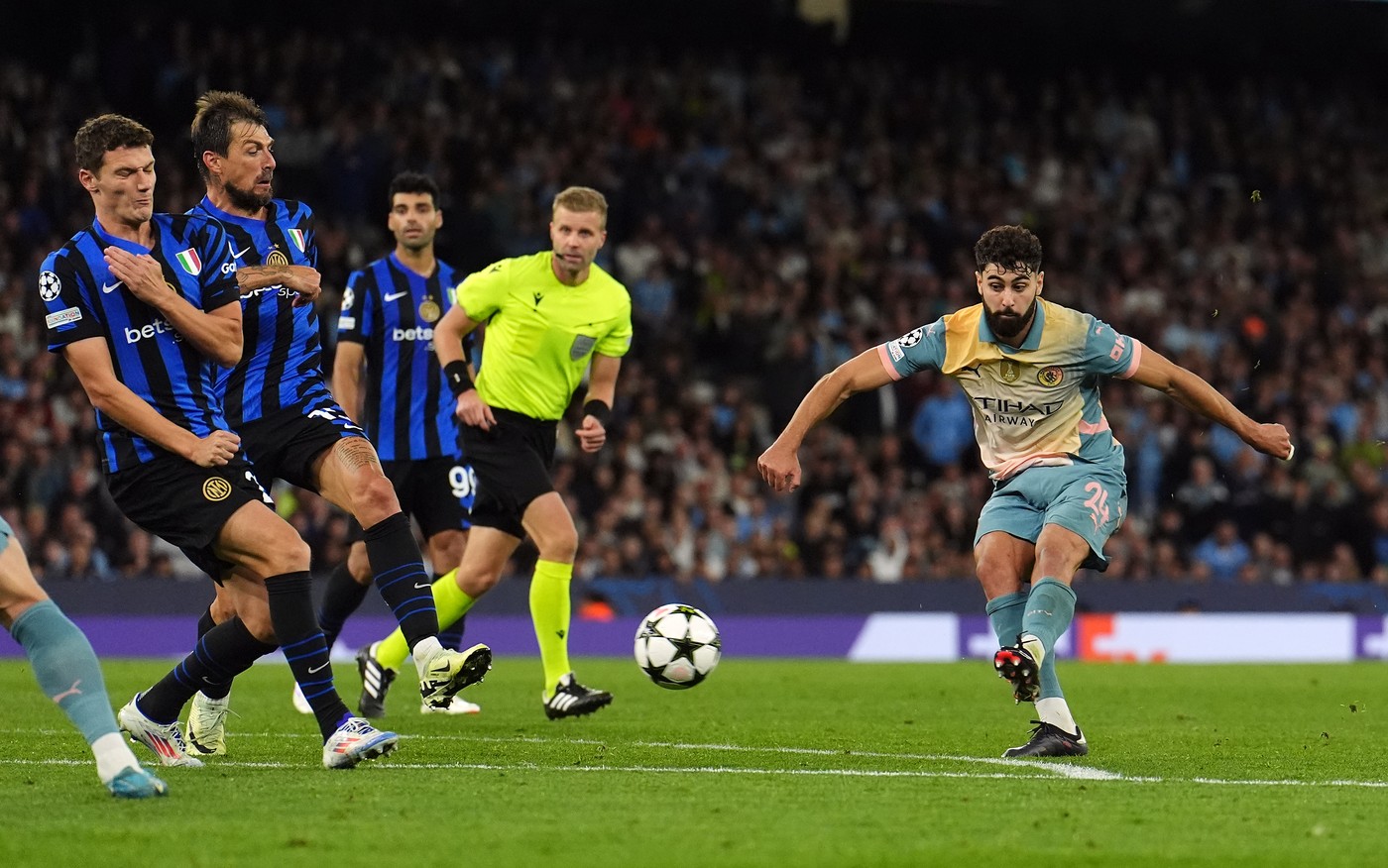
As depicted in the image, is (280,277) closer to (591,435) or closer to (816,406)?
(816,406)

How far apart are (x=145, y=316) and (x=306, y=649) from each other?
3.95 ft

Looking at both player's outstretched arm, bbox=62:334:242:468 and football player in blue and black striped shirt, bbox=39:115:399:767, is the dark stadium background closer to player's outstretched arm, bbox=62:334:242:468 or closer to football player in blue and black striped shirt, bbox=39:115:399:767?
football player in blue and black striped shirt, bbox=39:115:399:767

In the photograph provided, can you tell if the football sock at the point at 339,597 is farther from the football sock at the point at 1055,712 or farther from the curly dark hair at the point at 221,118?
the football sock at the point at 1055,712

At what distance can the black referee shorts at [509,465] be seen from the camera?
8.75m

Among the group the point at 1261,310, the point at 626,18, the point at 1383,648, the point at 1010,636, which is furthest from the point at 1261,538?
the point at 1010,636

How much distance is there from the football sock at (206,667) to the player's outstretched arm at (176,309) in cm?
104

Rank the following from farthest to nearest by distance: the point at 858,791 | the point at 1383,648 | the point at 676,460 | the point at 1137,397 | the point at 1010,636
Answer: the point at 1137,397
the point at 676,460
the point at 1383,648
the point at 1010,636
the point at 858,791

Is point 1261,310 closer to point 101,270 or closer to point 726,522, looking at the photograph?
point 726,522

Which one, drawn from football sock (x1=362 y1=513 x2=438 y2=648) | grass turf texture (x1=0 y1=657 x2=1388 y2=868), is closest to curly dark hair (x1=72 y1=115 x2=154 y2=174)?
football sock (x1=362 y1=513 x2=438 y2=648)

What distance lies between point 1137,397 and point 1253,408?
135 cm

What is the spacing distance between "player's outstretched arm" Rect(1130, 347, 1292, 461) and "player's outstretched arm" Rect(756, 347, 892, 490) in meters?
0.98

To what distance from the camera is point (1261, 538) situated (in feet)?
59.4

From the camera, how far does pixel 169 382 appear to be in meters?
6.18

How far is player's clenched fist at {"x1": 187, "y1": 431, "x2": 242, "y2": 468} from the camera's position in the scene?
19.6 feet
